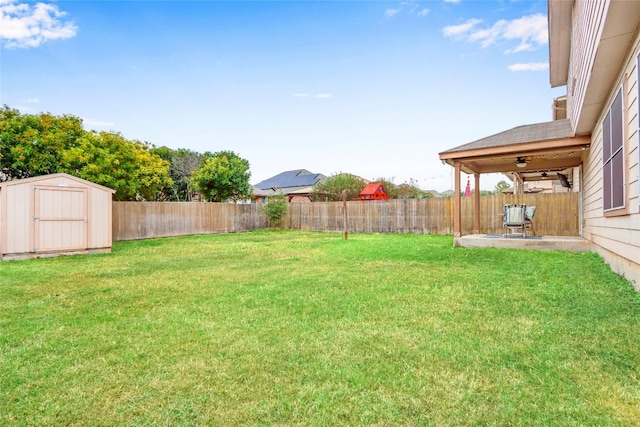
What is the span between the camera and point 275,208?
16.6 metres

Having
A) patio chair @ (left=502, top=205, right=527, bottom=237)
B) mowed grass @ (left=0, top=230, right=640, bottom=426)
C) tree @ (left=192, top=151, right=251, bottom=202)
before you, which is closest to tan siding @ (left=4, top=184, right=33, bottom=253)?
mowed grass @ (left=0, top=230, right=640, bottom=426)

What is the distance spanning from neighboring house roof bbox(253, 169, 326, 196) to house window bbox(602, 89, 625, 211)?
93.8 ft

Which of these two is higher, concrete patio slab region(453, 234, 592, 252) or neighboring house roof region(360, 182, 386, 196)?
neighboring house roof region(360, 182, 386, 196)

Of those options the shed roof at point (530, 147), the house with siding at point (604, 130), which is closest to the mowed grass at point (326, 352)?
the house with siding at point (604, 130)

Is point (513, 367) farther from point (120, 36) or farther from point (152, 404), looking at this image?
point (120, 36)

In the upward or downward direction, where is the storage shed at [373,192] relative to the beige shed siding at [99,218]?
upward

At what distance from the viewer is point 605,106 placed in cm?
518

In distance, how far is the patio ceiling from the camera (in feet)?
23.7

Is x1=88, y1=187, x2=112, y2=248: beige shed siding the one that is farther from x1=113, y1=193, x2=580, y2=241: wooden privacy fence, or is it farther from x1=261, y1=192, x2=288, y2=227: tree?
x1=261, y1=192, x2=288, y2=227: tree

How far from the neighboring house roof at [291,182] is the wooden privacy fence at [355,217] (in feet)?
55.6

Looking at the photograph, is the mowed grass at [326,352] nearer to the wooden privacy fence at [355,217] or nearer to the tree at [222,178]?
the wooden privacy fence at [355,217]

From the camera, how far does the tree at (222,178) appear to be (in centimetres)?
1880

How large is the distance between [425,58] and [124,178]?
11.3m

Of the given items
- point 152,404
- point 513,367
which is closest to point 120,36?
point 152,404
